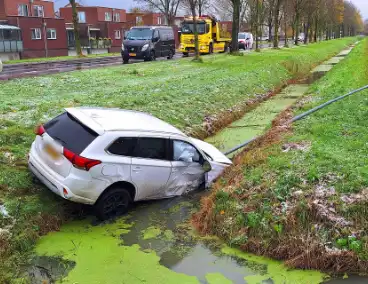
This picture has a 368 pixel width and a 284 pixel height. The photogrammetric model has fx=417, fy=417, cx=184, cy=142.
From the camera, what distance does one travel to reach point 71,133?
666cm

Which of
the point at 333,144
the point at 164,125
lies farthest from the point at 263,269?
the point at 333,144

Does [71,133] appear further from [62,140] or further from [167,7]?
[167,7]

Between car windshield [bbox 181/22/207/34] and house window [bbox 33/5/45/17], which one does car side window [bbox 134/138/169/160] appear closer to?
car windshield [bbox 181/22/207/34]

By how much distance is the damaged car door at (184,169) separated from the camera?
7.72 metres

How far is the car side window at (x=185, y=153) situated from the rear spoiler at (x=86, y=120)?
1598mm

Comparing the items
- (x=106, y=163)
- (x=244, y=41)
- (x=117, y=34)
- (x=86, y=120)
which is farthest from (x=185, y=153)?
(x=117, y=34)

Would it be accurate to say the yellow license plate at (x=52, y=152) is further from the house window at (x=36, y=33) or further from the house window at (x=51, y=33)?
the house window at (x=51, y=33)

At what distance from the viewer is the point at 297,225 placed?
604 centimetres

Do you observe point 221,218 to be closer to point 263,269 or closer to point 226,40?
point 263,269

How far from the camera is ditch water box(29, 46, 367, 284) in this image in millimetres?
5391

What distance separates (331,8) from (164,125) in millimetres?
78316

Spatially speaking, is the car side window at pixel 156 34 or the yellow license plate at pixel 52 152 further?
the car side window at pixel 156 34

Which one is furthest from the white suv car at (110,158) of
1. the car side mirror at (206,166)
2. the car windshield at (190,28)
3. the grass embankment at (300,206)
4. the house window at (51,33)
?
the house window at (51,33)

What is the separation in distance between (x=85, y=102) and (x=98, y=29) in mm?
51547
